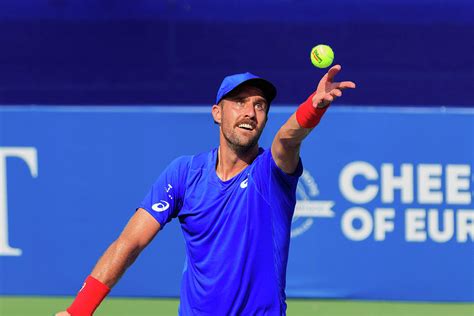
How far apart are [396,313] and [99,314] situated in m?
2.12

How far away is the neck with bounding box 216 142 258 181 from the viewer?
469 cm

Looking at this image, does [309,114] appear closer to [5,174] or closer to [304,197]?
[304,197]

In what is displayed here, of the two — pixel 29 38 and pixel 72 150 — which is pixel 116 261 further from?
pixel 29 38

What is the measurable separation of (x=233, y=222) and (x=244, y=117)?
446 millimetres

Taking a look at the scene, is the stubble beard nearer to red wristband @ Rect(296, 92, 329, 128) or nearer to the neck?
the neck

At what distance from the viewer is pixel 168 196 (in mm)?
4707

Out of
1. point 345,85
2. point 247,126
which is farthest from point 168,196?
point 345,85

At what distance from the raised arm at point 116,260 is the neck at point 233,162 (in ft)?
1.18

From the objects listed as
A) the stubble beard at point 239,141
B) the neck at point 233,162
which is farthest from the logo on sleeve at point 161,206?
the stubble beard at point 239,141

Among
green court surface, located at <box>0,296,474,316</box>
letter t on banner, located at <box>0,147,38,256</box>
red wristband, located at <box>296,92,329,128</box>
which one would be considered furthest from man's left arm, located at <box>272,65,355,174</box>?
letter t on banner, located at <box>0,147,38,256</box>

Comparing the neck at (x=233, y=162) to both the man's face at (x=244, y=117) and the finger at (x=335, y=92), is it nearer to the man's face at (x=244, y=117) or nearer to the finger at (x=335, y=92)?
the man's face at (x=244, y=117)

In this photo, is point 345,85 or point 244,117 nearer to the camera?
point 345,85

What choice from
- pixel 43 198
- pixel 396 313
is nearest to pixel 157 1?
pixel 43 198

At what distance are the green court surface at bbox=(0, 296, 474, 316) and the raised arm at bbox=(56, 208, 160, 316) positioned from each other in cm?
318
